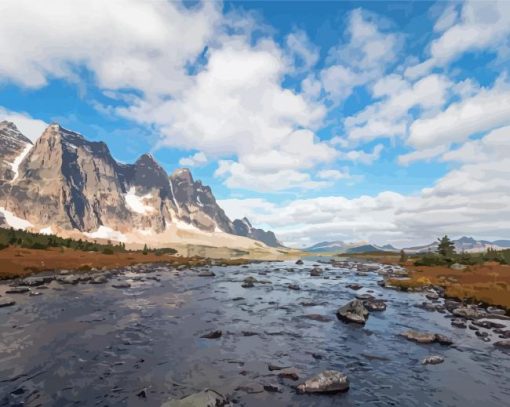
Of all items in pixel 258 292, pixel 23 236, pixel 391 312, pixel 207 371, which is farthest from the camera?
pixel 23 236

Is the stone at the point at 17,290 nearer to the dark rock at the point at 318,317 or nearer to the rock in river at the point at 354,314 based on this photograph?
the dark rock at the point at 318,317

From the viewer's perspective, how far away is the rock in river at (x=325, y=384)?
53.5 ft

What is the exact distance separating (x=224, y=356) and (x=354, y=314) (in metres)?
14.7

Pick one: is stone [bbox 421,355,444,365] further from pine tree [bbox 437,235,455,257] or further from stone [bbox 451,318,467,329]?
pine tree [bbox 437,235,455,257]

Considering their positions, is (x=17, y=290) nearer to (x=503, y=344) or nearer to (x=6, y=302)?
(x=6, y=302)

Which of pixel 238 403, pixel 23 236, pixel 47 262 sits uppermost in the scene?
pixel 23 236

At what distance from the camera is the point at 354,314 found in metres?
31.1

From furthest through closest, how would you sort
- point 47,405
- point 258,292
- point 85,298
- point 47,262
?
point 47,262 → point 258,292 → point 85,298 → point 47,405

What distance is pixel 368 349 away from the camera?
23.0 m

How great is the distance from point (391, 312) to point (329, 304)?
702cm

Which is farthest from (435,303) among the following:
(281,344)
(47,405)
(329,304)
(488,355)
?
(47,405)

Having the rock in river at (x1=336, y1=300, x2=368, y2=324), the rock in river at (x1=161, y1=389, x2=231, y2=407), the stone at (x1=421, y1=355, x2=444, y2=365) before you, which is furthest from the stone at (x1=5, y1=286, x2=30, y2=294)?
the stone at (x1=421, y1=355, x2=444, y2=365)

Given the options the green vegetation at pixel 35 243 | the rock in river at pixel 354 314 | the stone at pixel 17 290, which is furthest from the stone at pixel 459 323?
the green vegetation at pixel 35 243

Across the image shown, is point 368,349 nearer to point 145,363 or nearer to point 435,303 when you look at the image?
point 145,363
